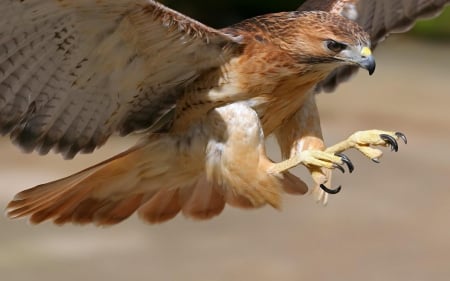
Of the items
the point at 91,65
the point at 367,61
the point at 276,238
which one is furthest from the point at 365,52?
the point at 276,238

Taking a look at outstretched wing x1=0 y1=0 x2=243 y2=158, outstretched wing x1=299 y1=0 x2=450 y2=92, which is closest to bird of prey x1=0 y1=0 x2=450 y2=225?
outstretched wing x1=0 y1=0 x2=243 y2=158

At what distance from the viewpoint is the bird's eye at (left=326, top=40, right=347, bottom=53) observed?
18.6ft

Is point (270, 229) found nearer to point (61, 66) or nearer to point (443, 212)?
point (443, 212)

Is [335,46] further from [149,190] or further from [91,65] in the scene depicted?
[149,190]

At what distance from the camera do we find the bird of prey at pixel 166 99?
550 centimetres

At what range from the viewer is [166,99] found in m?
6.11

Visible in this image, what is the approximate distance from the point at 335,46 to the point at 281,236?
365cm

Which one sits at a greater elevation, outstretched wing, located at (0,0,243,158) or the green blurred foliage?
outstretched wing, located at (0,0,243,158)

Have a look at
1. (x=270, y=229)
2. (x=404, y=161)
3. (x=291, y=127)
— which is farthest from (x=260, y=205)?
(x=404, y=161)

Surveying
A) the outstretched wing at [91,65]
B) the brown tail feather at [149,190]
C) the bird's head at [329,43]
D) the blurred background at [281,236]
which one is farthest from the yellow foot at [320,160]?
the blurred background at [281,236]

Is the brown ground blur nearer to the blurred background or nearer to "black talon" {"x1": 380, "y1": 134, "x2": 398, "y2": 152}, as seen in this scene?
the blurred background

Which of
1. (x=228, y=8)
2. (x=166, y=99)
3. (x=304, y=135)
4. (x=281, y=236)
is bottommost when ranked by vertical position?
(x=228, y=8)

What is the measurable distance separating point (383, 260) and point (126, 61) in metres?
3.56

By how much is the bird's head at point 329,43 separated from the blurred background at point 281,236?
9.86 feet
